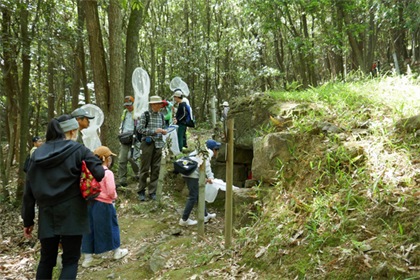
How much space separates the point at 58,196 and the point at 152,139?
3647mm

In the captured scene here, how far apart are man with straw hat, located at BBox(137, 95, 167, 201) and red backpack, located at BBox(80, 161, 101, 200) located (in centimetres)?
336

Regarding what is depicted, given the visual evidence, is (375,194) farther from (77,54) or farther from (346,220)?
(77,54)

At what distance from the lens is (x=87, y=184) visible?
9.59 feet

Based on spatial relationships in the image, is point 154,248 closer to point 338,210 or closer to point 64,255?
point 64,255

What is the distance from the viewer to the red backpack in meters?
2.91

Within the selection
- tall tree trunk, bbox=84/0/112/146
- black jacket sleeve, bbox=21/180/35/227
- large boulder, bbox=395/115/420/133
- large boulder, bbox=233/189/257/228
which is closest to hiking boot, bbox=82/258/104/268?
black jacket sleeve, bbox=21/180/35/227

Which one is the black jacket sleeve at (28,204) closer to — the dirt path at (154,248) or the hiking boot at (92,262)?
the dirt path at (154,248)

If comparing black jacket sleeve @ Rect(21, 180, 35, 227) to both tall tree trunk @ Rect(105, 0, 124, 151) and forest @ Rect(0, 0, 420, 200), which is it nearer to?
forest @ Rect(0, 0, 420, 200)

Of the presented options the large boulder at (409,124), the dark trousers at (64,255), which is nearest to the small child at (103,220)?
the dark trousers at (64,255)

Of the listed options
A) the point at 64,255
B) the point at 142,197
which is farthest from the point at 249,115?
the point at 64,255

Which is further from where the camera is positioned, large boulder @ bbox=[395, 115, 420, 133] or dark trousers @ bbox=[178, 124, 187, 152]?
dark trousers @ bbox=[178, 124, 187, 152]

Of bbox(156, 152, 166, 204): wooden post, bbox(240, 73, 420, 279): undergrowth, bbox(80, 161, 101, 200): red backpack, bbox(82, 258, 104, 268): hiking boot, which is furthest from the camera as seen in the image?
bbox(156, 152, 166, 204): wooden post

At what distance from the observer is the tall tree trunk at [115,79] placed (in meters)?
8.74

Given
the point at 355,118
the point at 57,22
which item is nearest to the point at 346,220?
the point at 355,118
